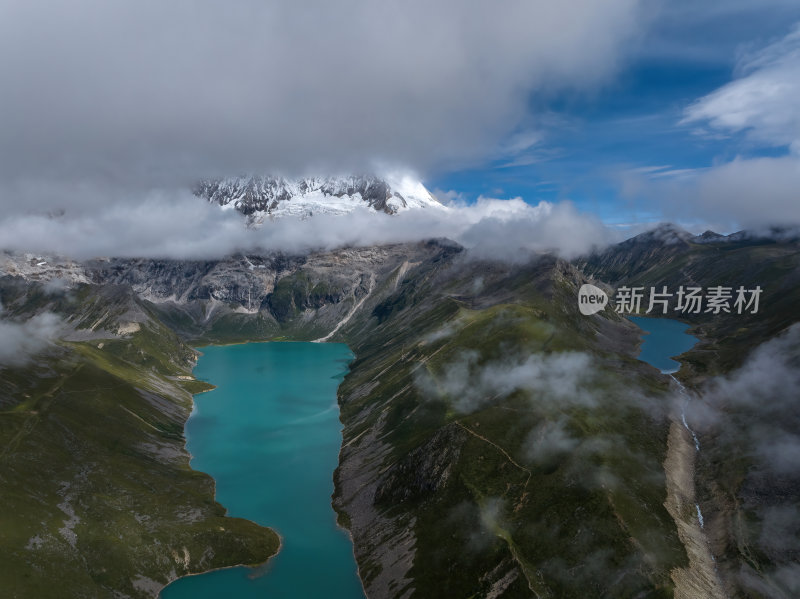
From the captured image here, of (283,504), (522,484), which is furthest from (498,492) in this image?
(283,504)

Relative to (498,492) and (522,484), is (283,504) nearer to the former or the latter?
(498,492)

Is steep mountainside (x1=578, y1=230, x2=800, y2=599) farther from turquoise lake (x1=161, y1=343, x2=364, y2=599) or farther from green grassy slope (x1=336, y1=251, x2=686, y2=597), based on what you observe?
turquoise lake (x1=161, y1=343, x2=364, y2=599)

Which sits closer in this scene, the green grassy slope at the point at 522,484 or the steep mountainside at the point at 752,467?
the steep mountainside at the point at 752,467

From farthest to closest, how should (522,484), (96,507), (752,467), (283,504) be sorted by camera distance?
(283,504)
(96,507)
(752,467)
(522,484)

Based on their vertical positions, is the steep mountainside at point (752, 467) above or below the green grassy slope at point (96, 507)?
above

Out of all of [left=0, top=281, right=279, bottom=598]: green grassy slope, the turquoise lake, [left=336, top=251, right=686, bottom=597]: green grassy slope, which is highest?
[left=336, top=251, right=686, bottom=597]: green grassy slope

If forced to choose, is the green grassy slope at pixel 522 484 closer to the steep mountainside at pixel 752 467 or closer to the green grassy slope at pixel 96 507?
the steep mountainside at pixel 752 467

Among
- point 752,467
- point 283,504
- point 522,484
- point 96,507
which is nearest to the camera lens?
point 522,484

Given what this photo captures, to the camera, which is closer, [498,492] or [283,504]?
[498,492]

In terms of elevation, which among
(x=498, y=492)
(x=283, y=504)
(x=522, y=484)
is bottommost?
(x=283, y=504)

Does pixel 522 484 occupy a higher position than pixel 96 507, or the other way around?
pixel 522 484

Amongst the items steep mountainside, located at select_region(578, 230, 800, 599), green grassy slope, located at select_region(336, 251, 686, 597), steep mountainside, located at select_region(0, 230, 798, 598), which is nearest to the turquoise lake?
steep mountainside, located at select_region(0, 230, 798, 598)

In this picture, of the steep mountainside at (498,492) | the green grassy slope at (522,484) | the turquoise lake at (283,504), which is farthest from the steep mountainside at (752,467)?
the turquoise lake at (283,504)
